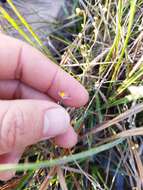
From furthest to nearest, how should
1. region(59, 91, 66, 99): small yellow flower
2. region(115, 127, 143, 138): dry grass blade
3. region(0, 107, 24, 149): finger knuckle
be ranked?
1. region(59, 91, 66, 99): small yellow flower
2. region(115, 127, 143, 138): dry grass blade
3. region(0, 107, 24, 149): finger knuckle

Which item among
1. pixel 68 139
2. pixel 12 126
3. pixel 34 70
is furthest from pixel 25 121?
pixel 34 70

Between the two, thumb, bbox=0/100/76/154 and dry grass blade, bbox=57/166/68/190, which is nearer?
thumb, bbox=0/100/76/154

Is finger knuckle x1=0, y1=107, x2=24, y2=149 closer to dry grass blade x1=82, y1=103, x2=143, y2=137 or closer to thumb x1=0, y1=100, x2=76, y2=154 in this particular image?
thumb x1=0, y1=100, x2=76, y2=154

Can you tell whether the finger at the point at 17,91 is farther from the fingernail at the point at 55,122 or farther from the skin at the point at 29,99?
the fingernail at the point at 55,122

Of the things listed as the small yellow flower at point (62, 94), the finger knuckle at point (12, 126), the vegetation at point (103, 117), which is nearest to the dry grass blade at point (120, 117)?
the vegetation at point (103, 117)

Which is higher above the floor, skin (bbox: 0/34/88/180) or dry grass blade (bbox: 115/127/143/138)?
skin (bbox: 0/34/88/180)

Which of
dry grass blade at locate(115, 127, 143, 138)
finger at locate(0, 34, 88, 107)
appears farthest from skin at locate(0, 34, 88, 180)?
dry grass blade at locate(115, 127, 143, 138)

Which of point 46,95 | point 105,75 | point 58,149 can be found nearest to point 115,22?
point 105,75

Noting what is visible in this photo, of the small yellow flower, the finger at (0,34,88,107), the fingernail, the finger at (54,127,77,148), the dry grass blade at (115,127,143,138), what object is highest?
the finger at (0,34,88,107)
